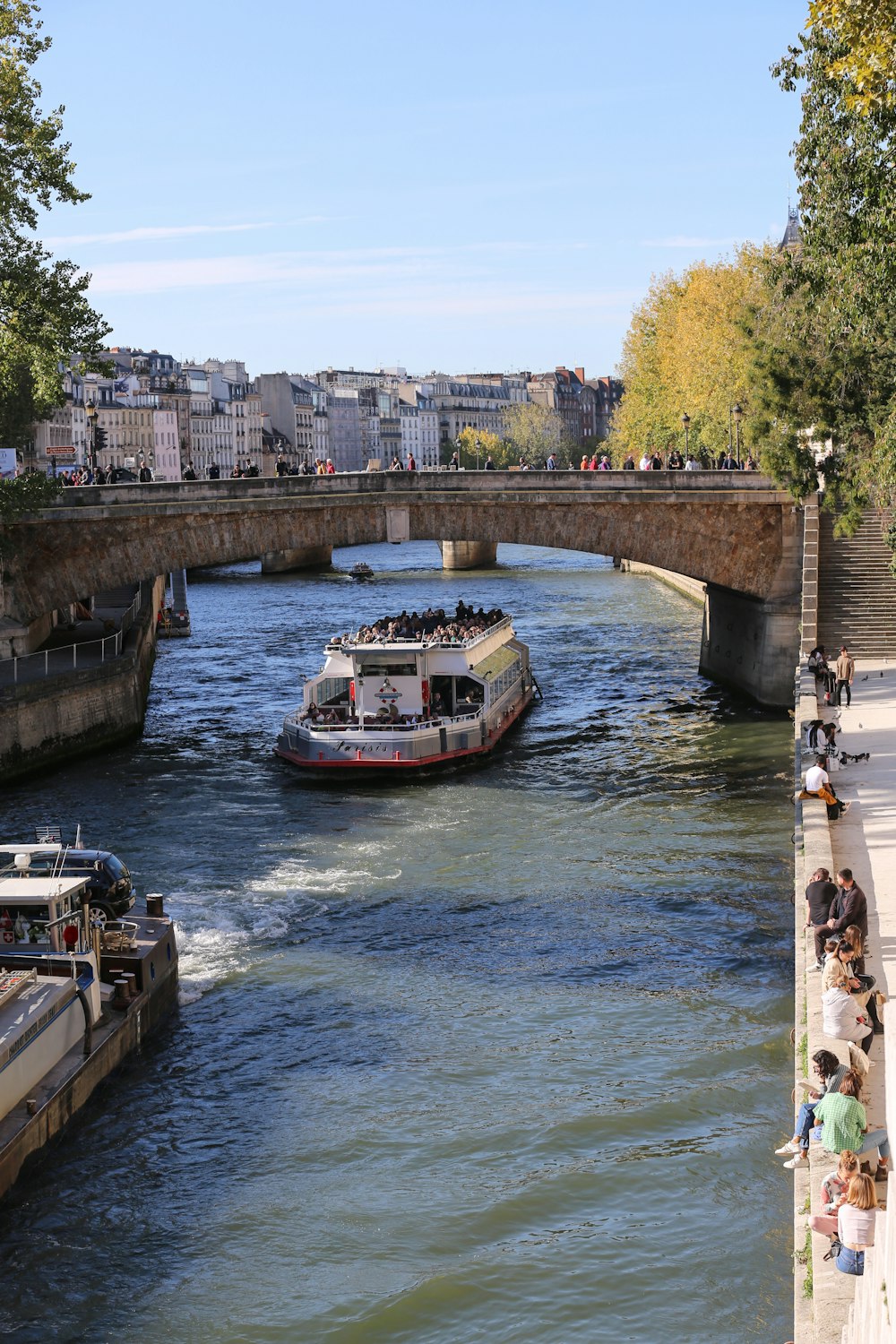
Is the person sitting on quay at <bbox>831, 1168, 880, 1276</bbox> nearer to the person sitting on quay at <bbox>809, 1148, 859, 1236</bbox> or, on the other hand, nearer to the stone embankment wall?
the person sitting on quay at <bbox>809, 1148, 859, 1236</bbox>

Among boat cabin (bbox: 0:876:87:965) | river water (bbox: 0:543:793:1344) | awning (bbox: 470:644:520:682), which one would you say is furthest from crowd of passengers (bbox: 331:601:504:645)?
boat cabin (bbox: 0:876:87:965)

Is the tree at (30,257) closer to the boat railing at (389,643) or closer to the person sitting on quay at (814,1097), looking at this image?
the boat railing at (389,643)

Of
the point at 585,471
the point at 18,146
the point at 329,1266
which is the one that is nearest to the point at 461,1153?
the point at 329,1266

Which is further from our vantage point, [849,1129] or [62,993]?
[62,993]

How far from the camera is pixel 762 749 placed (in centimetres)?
4119

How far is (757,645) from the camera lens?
48.2 metres

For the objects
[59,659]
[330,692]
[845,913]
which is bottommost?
[330,692]

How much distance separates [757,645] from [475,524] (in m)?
7.93

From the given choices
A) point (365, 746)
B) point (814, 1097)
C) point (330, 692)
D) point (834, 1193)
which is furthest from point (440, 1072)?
point (330, 692)

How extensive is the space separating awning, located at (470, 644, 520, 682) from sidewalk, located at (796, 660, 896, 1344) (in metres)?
8.99

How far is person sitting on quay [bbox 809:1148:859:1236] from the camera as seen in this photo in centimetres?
1316

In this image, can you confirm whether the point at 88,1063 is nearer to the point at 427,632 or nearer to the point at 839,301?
the point at 839,301

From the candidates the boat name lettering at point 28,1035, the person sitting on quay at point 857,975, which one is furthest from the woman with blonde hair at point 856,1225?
the boat name lettering at point 28,1035

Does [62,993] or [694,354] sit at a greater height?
[694,354]
